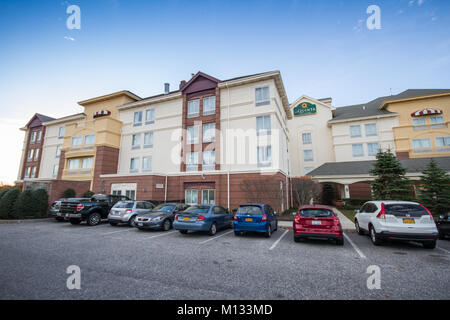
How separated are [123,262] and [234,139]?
15462 mm

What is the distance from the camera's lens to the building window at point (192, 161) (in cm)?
2100

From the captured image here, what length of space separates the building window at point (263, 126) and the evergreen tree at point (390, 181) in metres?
9.81

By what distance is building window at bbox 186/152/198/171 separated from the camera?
2100 cm

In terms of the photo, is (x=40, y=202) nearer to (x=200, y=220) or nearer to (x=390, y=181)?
(x=200, y=220)

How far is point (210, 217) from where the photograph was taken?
999 cm

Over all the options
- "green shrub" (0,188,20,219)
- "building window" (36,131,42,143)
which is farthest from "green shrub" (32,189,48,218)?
"building window" (36,131,42,143)

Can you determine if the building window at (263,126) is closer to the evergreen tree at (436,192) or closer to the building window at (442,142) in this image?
the evergreen tree at (436,192)

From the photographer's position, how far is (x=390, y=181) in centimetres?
1694

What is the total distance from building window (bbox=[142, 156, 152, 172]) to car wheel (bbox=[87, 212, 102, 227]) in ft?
35.1

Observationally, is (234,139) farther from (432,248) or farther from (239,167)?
(432,248)

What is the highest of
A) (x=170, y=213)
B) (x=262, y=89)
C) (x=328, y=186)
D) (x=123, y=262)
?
(x=262, y=89)

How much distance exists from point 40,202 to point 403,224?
2268cm

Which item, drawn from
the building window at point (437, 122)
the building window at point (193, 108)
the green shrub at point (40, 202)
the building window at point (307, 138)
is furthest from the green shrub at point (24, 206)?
the building window at point (437, 122)
